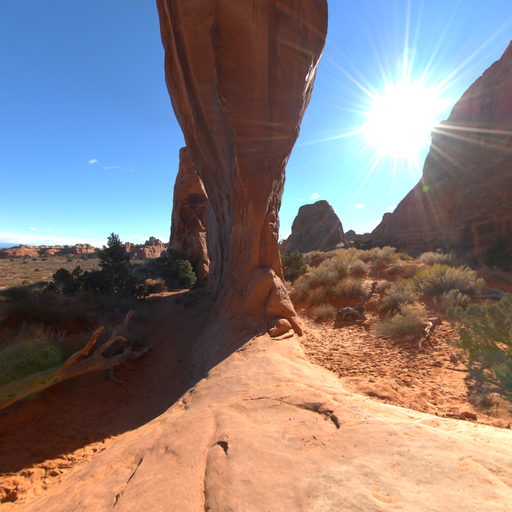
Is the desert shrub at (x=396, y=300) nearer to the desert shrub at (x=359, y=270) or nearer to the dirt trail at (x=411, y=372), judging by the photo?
the dirt trail at (x=411, y=372)

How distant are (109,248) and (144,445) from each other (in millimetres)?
12638

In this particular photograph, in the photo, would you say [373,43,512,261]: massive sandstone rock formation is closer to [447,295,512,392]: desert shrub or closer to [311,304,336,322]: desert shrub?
[311,304,336,322]: desert shrub

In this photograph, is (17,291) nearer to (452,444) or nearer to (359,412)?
(359,412)

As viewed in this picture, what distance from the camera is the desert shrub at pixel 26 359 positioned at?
205 inches

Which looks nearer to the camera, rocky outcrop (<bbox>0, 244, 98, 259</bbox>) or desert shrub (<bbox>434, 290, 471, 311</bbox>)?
desert shrub (<bbox>434, 290, 471, 311</bbox>)

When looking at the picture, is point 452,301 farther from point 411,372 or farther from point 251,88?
point 251,88

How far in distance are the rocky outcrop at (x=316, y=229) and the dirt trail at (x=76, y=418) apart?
30.3 meters

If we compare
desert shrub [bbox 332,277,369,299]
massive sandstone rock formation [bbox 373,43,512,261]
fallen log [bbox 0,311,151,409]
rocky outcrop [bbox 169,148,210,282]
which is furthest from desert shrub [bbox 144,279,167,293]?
massive sandstone rock formation [bbox 373,43,512,261]

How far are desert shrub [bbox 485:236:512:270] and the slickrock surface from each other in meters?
22.5

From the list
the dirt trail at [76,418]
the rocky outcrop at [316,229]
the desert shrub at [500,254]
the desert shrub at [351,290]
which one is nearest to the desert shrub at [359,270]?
the desert shrub at [351,290]

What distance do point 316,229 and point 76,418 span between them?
36.3 meters

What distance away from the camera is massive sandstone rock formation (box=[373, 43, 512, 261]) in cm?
2238

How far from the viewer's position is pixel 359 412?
284 centimetres

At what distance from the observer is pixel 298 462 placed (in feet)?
7.12
